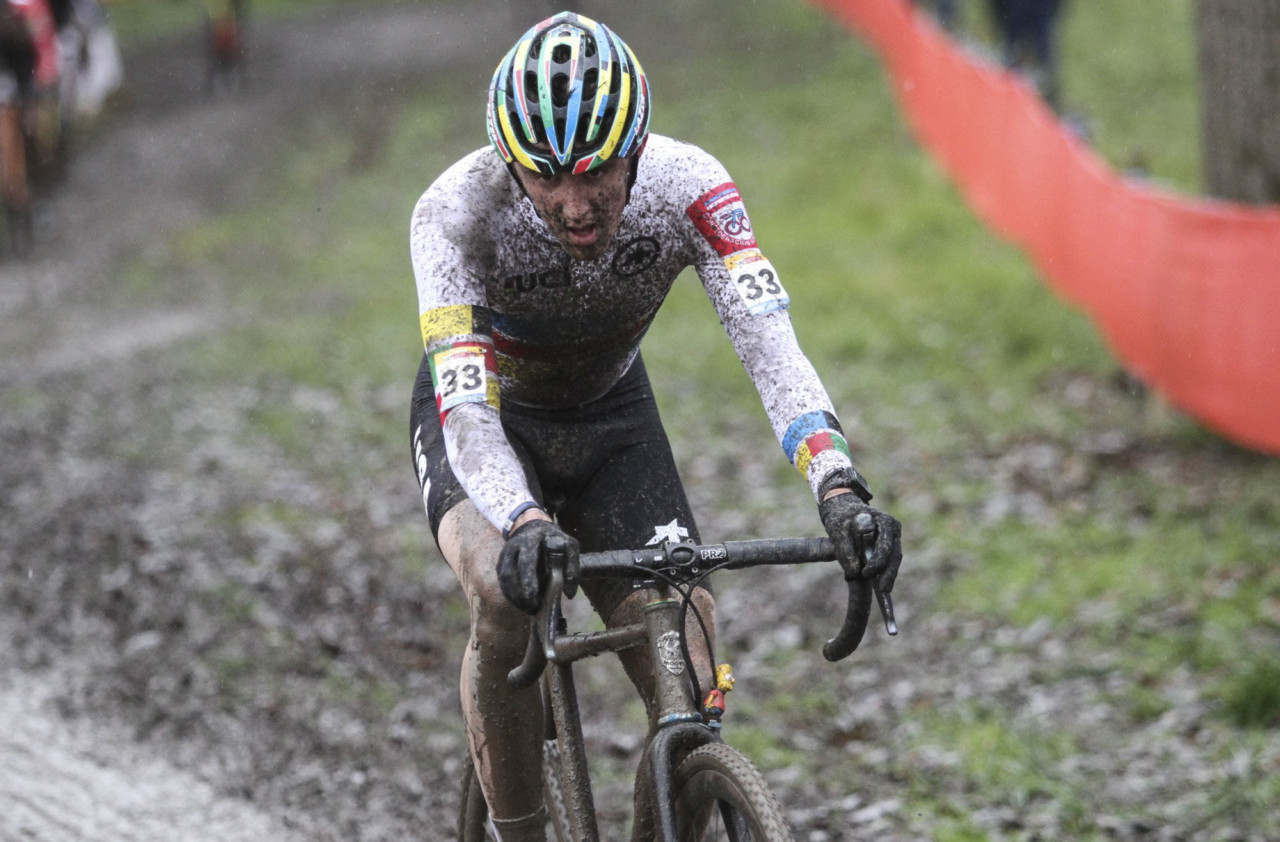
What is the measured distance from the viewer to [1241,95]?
29.9 feet

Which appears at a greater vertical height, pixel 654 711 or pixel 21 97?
pixel 654 711

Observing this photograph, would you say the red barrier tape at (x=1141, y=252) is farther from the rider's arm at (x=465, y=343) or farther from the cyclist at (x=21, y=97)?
the cyclist at (x=21, y=97)

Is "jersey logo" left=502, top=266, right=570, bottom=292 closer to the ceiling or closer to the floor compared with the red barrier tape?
closer to the ceiling

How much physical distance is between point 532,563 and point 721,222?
51.5 inches

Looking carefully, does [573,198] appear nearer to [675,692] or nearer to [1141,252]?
[675,692]

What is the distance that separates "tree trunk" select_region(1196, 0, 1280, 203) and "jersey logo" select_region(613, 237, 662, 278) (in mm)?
6293

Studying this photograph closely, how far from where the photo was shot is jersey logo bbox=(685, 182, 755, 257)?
163 inches

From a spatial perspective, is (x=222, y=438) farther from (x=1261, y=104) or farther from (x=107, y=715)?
(x=1261, y=104)

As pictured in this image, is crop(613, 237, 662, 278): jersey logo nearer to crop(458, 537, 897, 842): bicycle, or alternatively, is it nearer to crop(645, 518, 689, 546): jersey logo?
crop(645, 518, 689, 546): jersey logo

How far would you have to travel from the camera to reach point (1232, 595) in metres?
7.26

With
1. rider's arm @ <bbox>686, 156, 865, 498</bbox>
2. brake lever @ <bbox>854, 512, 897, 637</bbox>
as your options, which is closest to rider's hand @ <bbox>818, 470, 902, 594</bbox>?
brake lever @ <bbox>854, 512, 897, 637</bbox>

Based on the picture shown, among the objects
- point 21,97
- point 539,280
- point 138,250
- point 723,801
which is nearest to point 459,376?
point 539,280

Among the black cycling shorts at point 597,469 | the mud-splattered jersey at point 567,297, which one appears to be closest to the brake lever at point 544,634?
the mud-splattered jersey at point 567,297

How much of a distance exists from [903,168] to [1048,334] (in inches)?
258
